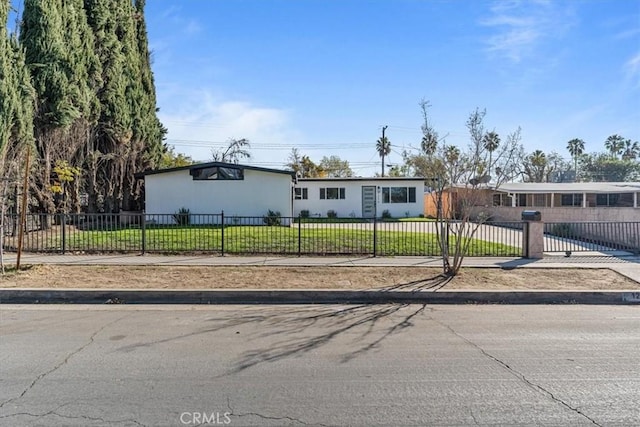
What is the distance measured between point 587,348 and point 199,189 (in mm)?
20657

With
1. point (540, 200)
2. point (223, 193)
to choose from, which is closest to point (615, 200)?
point (540, 200)

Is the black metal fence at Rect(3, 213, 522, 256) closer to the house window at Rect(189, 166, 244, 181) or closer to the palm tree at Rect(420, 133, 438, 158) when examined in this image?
A: the palm tree at Rect(420, 133, 438, 158)

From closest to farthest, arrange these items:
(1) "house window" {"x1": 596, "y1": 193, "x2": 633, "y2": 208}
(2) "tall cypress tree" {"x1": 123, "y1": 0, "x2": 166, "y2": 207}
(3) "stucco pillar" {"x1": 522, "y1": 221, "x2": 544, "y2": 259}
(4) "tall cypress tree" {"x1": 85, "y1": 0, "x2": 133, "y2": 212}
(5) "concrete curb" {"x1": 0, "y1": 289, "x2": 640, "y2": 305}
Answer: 1. (5) "concrete curb" {"x1": 0, "y1": 289, "x2": 640, "y2": 305}
2. (3) "stucco pillar" {"x1": 522, "y1": 221, "x2": 544, "y2": 259}
3. (4) "tall cypress tree" {"x1": 85, "y1": 0, "x2": 133, "y2": 212}
4. (2) "tall cypress tree" {"x1": 123, "y1": 0, "x2": 166, "y2": 207}
5. (1) "house window" {"x1": 596, "y1": 193, "x2": 633, "y2": 208}

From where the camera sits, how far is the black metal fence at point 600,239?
1418cm

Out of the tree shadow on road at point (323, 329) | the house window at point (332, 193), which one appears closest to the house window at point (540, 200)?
the house window at point (332, 193)

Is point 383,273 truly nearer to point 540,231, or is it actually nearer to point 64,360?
point 540,231

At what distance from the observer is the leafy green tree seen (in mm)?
61219

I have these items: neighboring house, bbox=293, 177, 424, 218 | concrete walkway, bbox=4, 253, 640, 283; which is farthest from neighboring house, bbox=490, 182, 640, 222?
concrete walkway, bbox=4, 253, 640, 283

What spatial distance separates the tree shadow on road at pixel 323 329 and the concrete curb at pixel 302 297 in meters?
0.48

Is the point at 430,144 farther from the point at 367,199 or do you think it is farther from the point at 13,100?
the point at 367,199

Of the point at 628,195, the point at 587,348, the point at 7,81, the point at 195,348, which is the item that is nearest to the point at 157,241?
the point at 7,81

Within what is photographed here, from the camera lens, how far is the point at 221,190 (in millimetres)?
23391

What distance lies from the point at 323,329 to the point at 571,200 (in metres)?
31.9

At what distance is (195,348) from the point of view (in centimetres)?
539
